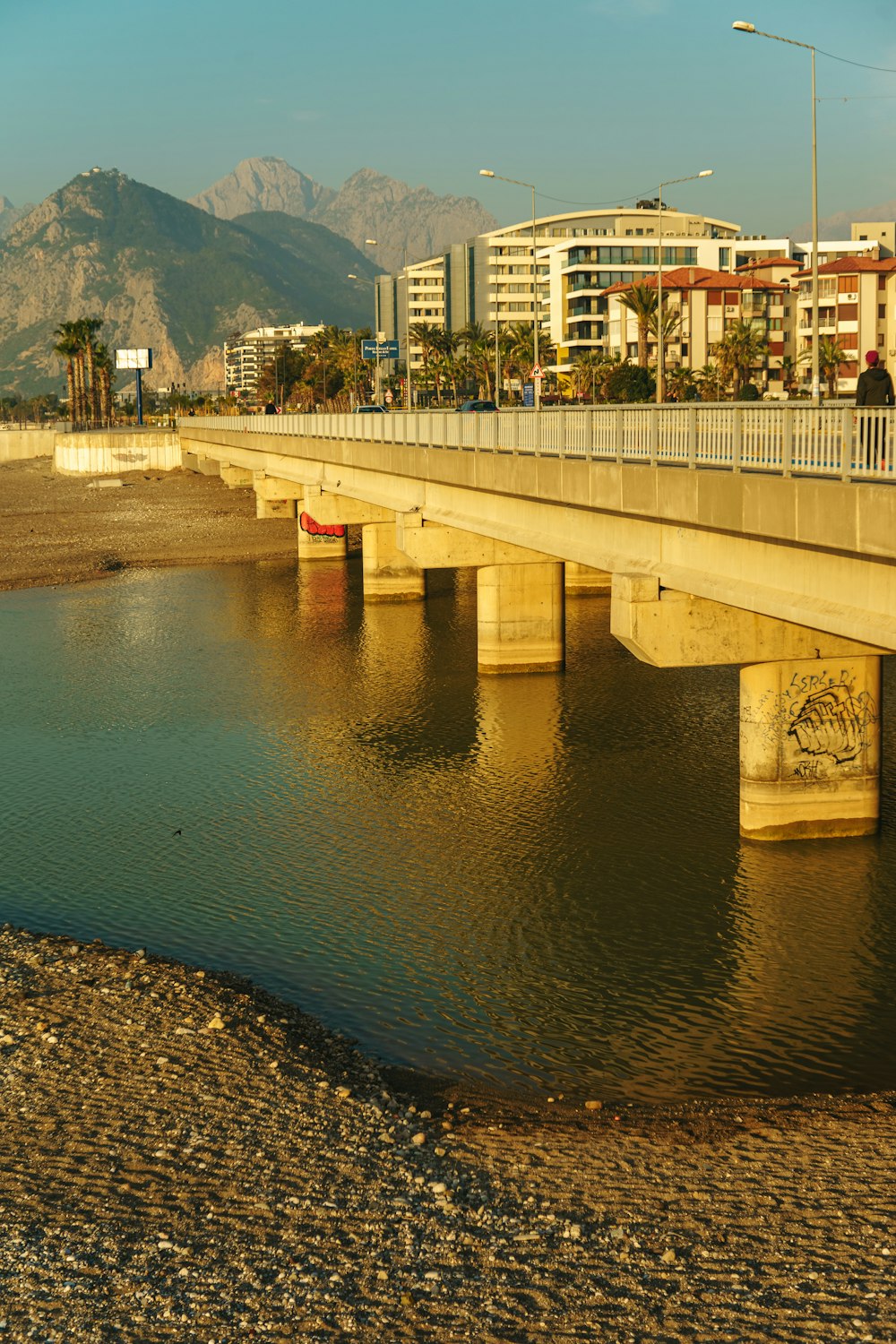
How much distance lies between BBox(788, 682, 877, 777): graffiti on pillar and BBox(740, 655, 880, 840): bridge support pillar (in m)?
0.01

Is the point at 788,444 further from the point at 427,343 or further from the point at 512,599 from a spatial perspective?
the point at 427,343

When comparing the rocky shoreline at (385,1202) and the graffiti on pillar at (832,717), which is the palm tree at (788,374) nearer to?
the graffiti on pillar at (832,717)

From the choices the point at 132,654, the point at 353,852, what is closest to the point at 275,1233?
the point at 353,852

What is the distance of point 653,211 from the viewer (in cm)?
18512

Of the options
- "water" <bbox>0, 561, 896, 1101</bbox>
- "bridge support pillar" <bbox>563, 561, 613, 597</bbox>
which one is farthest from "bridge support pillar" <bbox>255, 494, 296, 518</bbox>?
"water" <bbox>0, 561, 896, 1101</bbox>

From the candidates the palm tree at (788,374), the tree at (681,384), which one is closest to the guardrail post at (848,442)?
the tree at (681,384)

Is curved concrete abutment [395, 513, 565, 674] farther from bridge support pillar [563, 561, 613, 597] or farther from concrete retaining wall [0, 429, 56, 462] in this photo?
concrete retaining wall [0, 429, 56, 462]

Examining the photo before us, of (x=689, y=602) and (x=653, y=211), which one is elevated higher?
(x=653, y=211)

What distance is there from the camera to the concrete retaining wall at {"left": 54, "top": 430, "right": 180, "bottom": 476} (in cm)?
11450

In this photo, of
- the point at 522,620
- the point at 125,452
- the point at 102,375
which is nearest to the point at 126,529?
the point at 522,620

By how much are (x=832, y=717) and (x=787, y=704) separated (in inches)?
26.9

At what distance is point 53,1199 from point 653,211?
7376 inches

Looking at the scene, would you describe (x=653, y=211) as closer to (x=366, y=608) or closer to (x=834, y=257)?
(x=834, y=257)

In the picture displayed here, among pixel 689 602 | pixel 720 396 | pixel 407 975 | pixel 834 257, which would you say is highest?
pixel 834 257
